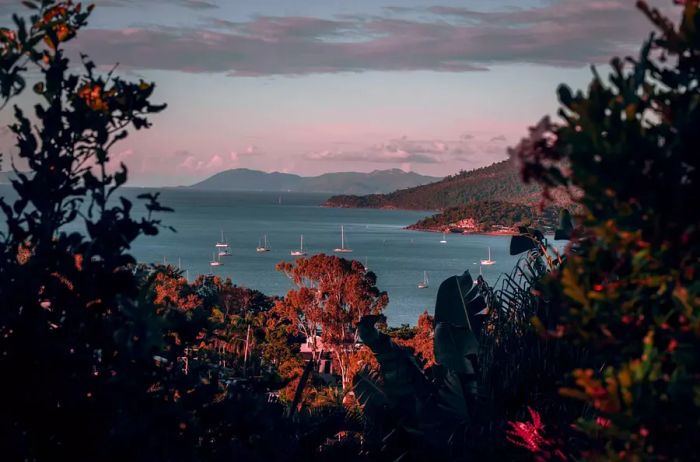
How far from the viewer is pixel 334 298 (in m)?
41.0

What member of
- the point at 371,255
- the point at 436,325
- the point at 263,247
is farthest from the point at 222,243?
the point at 436,325

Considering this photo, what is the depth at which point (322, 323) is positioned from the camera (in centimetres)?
4122

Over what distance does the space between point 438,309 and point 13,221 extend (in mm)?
4616

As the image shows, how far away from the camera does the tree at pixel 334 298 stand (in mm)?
40500

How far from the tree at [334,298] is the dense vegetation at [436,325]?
32.1 metres

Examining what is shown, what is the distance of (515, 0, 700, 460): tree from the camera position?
2.63m

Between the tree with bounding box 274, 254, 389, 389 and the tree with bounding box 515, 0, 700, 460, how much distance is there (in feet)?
122

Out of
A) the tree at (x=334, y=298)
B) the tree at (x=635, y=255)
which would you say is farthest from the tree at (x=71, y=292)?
the tree at (x=334, y=298)

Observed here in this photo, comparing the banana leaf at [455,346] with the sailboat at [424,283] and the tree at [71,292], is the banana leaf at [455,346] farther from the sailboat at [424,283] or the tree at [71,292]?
the sailboat at [424,283]

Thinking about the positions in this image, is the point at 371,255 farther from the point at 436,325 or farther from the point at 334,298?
the point at 436,325

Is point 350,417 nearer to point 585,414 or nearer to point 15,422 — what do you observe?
point 585,414

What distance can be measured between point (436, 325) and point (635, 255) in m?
4.86

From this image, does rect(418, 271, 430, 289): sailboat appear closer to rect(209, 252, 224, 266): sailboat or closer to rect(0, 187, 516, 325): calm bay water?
rect(0, 187, 516, 325): calm bay water

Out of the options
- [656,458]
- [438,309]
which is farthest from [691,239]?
[438,309]
